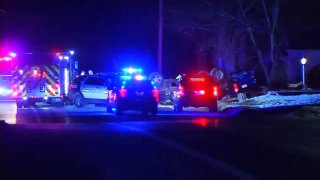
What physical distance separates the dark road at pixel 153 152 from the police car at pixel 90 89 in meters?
12.1

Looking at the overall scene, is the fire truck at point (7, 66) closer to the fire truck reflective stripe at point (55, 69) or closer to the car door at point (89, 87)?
the fire truck reflective stripe at point (55, 69)

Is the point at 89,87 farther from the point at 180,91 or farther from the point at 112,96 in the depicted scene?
the point at 112,96

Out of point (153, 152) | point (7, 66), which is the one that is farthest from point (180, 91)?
point (153, 152)

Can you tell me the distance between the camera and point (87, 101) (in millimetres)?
34031

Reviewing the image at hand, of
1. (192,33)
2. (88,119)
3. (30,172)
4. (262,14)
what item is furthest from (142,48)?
(30,172)

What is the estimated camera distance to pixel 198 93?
29.3 meters

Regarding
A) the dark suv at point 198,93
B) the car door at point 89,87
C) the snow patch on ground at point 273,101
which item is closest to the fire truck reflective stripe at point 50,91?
the car door at point 89,87

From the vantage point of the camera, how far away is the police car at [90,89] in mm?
33344

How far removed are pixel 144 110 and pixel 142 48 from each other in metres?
50.4

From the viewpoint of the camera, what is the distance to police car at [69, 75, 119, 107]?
33.3 m

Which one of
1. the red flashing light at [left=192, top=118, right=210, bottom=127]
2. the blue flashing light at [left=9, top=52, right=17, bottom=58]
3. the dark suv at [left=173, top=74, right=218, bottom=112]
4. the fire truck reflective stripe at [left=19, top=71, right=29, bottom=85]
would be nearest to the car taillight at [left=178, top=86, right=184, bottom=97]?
the dark suv at [left=173, top=74, right=218, bottom=112]

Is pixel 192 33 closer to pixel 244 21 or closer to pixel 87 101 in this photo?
pixel 244 21

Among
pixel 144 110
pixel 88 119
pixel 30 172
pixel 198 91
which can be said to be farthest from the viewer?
pixel 198 91

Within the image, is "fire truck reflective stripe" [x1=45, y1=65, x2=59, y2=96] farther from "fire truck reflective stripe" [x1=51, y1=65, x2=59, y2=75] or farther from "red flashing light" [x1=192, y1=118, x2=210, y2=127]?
"red flashing light" [x1=192, y1=118, x2=210, y2=127]
